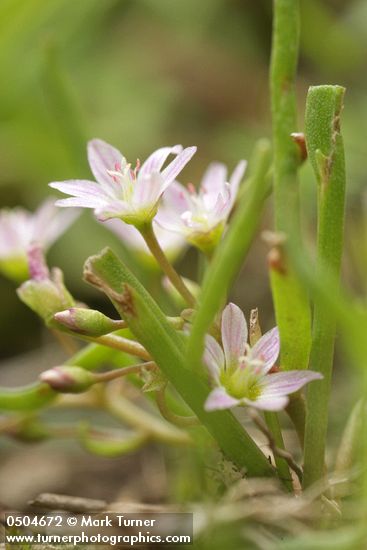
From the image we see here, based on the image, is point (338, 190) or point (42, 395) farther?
point (42, 395)

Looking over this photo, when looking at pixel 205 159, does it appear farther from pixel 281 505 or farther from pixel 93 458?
pixel 281 505

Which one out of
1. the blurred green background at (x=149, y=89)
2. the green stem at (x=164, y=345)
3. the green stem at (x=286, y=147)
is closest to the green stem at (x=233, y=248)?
the green stem at (x=164, y=345)

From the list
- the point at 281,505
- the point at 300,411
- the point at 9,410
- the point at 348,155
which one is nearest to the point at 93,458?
the point at 9,410

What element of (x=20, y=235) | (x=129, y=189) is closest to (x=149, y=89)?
(x=20, y=235)

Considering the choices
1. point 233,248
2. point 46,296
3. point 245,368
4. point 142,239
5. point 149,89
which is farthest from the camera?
point 149,89

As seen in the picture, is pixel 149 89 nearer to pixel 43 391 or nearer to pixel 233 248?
pixel 43 391

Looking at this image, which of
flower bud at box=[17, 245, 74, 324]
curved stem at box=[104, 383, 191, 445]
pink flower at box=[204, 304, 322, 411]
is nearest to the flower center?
pink flower at box=[204, 304, 322, 411]
